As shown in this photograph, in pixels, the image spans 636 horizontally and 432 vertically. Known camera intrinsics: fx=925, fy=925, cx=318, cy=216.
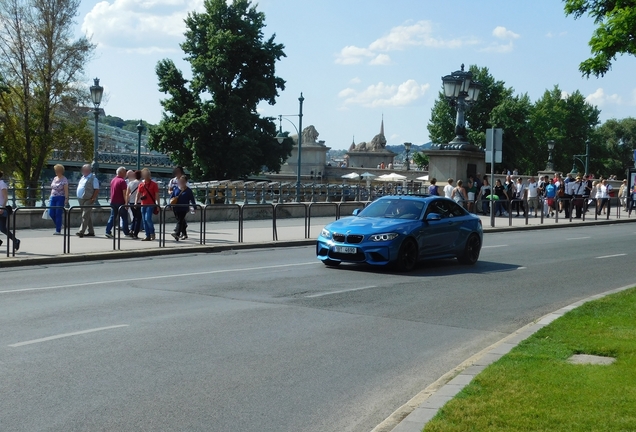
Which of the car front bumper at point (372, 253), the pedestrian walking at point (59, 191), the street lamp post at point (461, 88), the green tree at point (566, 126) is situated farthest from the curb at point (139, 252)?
the green tree at point (566, 126)

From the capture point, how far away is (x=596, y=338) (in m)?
9.84

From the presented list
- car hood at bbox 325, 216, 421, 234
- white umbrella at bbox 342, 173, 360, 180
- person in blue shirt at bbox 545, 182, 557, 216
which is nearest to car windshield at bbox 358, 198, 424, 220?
car hood at bbox 325, 216, 421, 234

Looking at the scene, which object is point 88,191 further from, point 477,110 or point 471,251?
point 477,110

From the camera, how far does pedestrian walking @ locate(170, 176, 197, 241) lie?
23109 millimetres

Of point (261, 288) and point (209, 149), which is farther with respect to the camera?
point (209, 149)

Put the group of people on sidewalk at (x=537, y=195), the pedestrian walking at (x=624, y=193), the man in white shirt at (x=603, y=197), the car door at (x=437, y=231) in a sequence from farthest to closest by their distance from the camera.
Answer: the pedestrian walking at (x=624, y=193), the man in white shirt at (x=603, y=197), the group of people on sidewalk at (x=537, y=195), the car door at (x=437, y=231)

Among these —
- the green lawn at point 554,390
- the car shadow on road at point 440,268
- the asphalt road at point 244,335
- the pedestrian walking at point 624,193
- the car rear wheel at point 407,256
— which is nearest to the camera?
the green lawn at point 554,390

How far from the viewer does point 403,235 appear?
57.3 feet

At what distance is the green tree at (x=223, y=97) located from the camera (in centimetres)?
6338

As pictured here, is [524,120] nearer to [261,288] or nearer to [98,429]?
[261,288]

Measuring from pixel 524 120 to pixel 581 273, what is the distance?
275ft

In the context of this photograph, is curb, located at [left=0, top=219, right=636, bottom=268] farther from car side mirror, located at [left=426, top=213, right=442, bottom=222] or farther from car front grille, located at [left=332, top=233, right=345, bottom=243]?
car side mirror, located at [left=426, top=213, right=442, bottom=222]

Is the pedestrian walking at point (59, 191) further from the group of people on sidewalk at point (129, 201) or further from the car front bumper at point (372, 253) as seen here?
the car front bumper at point (372, 253)

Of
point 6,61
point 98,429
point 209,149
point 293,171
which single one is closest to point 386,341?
point 98,429
